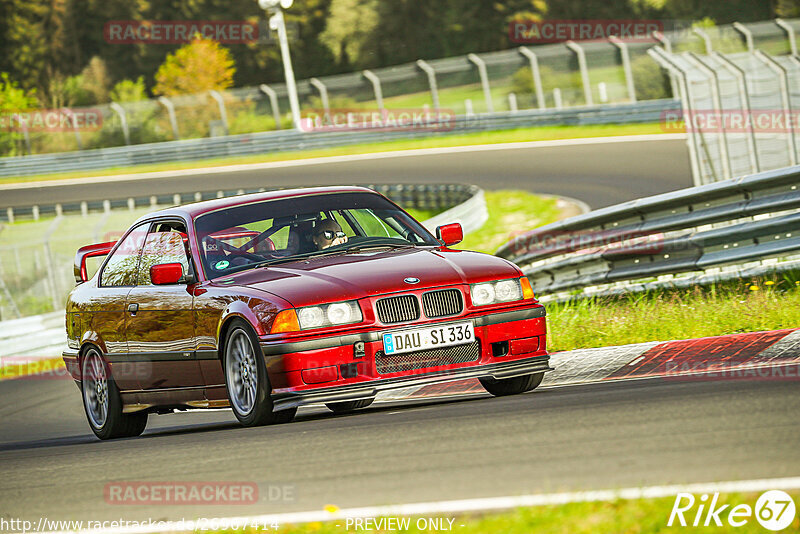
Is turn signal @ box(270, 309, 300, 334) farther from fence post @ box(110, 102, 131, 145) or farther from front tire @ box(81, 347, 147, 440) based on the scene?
fence post @ box(110, 102, 131, 145)

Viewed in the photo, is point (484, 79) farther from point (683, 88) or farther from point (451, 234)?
point (451, 234)

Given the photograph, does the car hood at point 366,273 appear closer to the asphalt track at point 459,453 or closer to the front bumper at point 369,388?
the front bumper at point 369,388

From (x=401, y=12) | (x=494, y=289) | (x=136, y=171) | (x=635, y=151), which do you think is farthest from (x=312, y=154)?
(x=401, y=12)

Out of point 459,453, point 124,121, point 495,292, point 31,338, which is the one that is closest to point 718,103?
point 495,292

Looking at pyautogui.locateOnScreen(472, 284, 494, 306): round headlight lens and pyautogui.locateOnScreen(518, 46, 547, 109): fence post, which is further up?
pyautogui.locateOnScreen(472, 284, 494, 306): round headlight lens

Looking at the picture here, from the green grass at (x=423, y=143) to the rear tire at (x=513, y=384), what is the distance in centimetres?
2555

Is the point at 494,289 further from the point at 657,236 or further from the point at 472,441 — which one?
the point at 657,236

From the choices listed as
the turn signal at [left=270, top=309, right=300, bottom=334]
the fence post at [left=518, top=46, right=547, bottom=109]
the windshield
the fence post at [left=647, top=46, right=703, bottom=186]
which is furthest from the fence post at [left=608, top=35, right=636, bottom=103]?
the turn signal at [left=270, top=309, right=300, bottom=334]

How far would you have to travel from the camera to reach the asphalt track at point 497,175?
2472cm

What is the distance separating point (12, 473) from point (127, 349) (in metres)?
1.97

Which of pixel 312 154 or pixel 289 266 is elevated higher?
pixel 289 266

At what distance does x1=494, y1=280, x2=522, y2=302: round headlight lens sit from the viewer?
24.7 ft

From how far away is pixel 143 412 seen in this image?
28.8 feet

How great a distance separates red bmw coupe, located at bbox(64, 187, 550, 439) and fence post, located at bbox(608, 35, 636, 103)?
1122 inches
